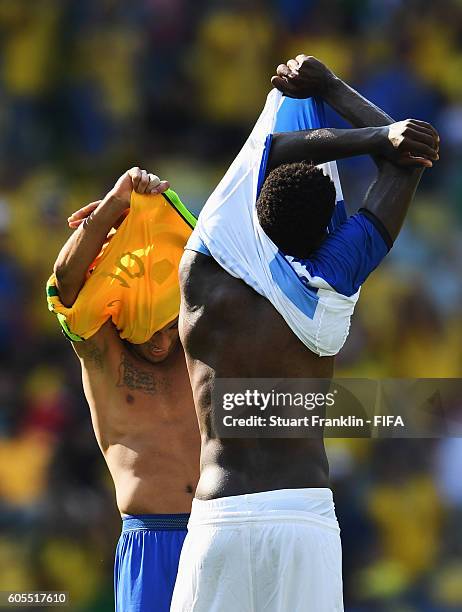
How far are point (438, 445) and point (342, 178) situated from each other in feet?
5.75

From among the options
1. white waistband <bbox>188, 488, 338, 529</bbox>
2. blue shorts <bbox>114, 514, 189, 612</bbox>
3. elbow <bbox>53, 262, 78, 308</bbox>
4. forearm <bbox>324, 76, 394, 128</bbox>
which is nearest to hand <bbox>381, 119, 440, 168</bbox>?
forearm <bbox>324, 76, 394, 128</bbox>

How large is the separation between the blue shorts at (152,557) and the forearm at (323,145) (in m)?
1.29

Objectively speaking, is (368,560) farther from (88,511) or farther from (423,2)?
(423,2)

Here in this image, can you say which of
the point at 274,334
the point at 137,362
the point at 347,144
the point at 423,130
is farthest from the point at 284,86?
the point at 137,362

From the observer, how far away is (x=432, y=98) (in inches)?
273

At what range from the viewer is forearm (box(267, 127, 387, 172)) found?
2.92 metres

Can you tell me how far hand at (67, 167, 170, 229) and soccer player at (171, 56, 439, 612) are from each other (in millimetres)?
801

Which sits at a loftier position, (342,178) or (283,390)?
(342,178)

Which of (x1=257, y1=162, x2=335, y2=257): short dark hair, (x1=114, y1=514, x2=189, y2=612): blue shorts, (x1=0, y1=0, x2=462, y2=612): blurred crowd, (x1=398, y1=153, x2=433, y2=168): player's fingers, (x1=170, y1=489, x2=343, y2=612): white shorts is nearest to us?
(x1=170, y1=489, x2=343, y2=612): white shorts

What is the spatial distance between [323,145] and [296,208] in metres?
0.29

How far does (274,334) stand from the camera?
2.76 m

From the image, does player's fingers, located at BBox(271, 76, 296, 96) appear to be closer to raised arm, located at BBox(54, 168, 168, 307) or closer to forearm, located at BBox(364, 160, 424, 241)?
forearm, located at BBox(364, 160, 424, 241)

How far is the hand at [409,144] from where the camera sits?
2.86 meters

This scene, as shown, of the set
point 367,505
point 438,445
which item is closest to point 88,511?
point 367,505
